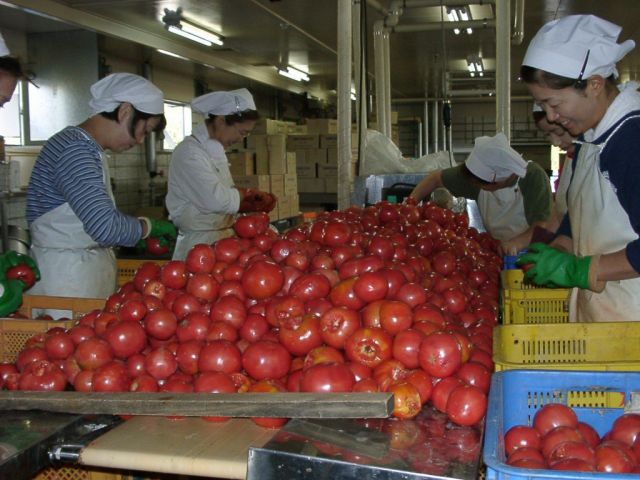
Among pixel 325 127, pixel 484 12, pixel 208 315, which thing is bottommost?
pixel 208 315

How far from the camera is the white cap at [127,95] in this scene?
10.7 ft

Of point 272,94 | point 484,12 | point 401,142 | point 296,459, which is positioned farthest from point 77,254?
point 401,142

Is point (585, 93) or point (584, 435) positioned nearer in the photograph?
point (584, 435)

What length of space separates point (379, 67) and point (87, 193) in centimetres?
481

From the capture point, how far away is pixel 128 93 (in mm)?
3248

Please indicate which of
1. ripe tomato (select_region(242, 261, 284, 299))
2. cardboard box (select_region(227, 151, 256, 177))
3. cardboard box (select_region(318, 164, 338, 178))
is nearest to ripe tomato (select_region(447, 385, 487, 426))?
ripe tomato (select_region(242, 261, 284, 299))

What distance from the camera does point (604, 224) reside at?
2.46 metres

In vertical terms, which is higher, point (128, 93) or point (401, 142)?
point (401, 142)

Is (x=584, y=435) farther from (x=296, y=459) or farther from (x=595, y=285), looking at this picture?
(x=595, y=285)

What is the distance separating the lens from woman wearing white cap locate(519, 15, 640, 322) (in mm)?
2285

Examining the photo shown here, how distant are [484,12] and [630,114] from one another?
9.32m

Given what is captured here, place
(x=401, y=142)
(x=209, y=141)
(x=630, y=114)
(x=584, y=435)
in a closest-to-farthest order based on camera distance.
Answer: (x=584, y=435) < (x=630, y=114) < (x=209, y=141) < (x=401, y=142)

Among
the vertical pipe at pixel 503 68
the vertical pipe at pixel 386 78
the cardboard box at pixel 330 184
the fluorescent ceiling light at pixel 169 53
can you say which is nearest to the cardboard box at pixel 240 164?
the cardboard box at pixel 330 184

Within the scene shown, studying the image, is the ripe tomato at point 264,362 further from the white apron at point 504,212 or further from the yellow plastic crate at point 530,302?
the white apron at point 504,212
